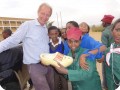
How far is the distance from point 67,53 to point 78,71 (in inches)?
18.0

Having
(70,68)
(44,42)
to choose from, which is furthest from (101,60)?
(44,42)

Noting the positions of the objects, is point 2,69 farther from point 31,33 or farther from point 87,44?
point 87,44

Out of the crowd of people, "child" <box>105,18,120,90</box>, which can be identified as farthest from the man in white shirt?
"child" <box>105,18,120,90</box>

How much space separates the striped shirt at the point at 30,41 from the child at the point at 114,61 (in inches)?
35.9

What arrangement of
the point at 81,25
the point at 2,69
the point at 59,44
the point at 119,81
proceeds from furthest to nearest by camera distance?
the point at 81,25 → the point at 59,44 → the point at 2,69 → the point at 119,81

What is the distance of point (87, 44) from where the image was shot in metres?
3.80

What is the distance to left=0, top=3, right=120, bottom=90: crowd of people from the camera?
3.12m

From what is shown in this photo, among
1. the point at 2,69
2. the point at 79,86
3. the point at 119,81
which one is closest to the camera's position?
the point at 119,81

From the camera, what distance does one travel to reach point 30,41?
3.77 metres

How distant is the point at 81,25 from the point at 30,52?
139 cm

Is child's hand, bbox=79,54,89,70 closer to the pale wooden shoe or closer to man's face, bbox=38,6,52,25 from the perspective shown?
the pale wooden shoe

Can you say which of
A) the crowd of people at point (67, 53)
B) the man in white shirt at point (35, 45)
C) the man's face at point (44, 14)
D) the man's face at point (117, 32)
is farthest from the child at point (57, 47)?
the man's face at point (117, 32)

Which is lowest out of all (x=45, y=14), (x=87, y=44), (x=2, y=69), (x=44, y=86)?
(x=44, y=86)

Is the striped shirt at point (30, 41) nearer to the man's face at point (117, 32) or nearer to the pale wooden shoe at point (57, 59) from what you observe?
the pale wooden shoe at point (57, 59)
